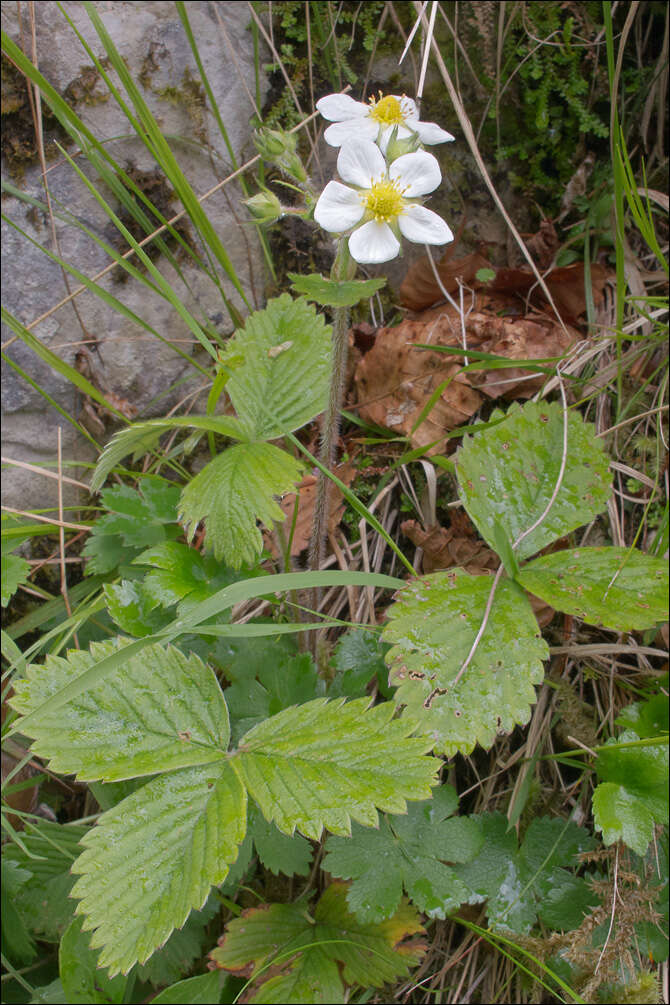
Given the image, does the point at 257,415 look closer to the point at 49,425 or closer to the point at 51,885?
the point at 49,425

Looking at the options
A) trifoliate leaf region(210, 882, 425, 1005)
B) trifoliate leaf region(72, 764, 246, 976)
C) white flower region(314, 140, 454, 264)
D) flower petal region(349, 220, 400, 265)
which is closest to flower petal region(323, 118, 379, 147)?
white flower region(314, 140, 454, 264)

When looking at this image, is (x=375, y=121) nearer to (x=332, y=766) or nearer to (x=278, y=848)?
(x=332, y=766)

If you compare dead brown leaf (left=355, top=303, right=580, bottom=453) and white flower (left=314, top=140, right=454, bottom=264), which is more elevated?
white flower (left=314, top=140, right=454, bottom=264)

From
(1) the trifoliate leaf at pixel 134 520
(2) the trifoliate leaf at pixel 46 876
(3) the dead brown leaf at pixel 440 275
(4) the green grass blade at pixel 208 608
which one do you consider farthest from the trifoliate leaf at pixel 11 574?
(3) the dead brown leaf at pixel 440 275

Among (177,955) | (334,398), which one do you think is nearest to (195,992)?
(177,955)

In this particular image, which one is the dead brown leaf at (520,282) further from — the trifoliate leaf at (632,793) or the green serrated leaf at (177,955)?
the green serrated leaf at (177,955)

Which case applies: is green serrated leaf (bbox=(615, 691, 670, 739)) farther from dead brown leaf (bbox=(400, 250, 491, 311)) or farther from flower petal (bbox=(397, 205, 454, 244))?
dead brown leaf (bbox=(400, 250, 491, 311))
